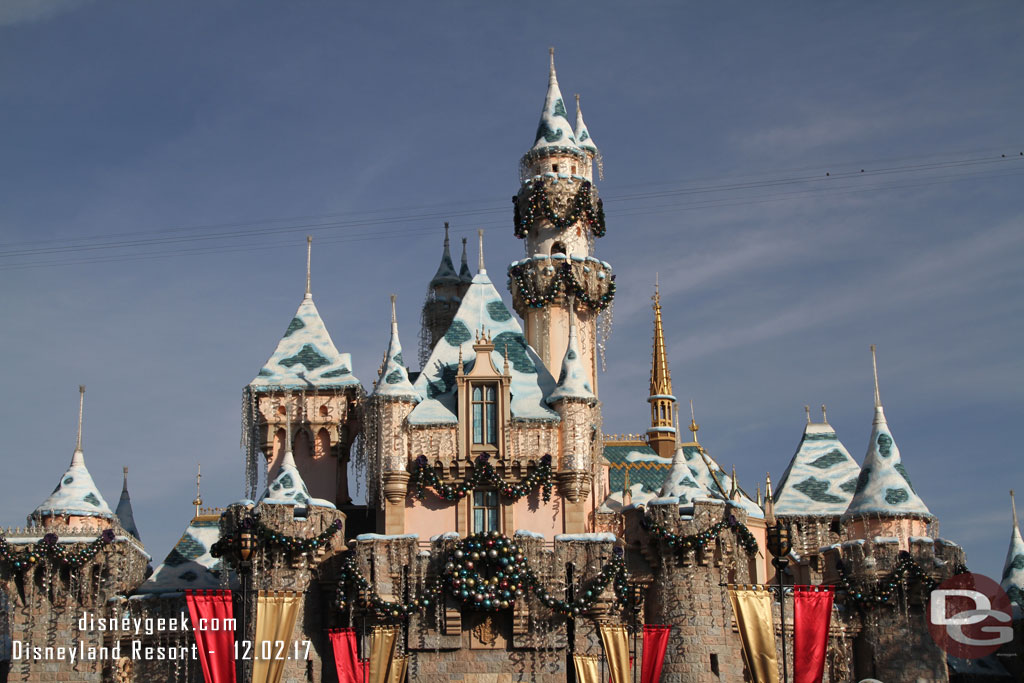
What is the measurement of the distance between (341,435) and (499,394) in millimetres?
7073

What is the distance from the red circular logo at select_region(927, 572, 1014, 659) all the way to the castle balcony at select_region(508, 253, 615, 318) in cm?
1723

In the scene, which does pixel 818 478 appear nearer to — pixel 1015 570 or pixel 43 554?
pixel 1015 570

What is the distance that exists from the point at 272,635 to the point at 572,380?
1537 centimetres

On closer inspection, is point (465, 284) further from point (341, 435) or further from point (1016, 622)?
point (1016, 622)

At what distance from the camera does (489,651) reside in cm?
4788

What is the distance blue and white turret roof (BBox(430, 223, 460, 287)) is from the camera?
64750mm

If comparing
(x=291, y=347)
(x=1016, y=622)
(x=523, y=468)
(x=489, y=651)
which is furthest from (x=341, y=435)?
(x=1016, y=622)

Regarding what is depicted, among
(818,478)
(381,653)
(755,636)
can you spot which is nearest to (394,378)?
(381,653)

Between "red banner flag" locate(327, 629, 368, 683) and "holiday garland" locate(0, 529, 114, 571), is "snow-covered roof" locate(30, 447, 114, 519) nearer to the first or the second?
"holiday garland" locate(0, 529, 114, 571)

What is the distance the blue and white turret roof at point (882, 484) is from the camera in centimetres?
5372

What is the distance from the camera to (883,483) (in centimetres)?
5447

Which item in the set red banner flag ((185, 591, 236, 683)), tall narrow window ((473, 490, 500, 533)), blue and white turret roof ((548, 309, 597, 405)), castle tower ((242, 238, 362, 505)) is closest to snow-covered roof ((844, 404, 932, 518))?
blue and white turret roof ((548, 309, 597, 405))

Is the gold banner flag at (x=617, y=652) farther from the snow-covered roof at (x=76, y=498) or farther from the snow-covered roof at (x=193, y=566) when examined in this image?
the snow-covered roof at (x=76, y=498)

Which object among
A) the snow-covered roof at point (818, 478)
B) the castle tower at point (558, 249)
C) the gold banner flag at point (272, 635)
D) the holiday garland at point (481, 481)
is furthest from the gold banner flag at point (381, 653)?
the snow-covered roof at point (818, 478)
